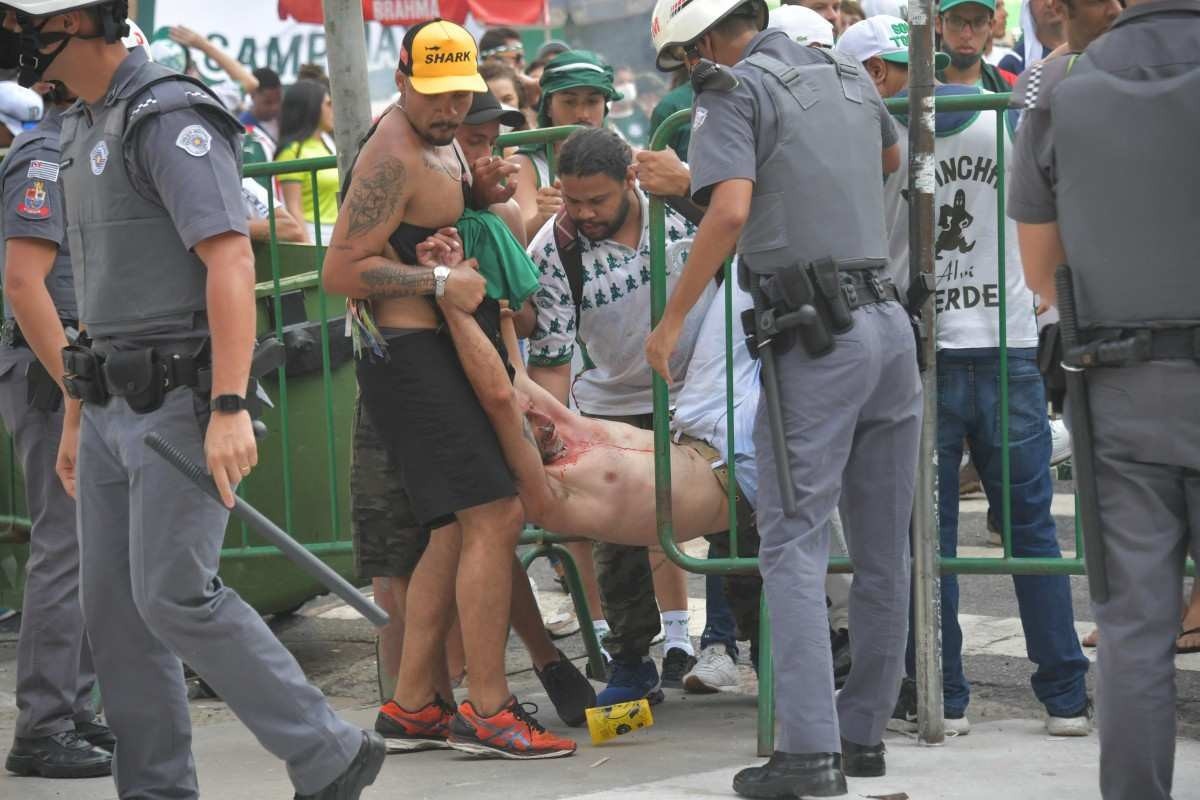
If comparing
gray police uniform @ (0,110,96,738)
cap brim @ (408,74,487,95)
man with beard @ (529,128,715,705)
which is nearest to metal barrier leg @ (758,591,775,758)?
man with beard @ (529,128,715,705)

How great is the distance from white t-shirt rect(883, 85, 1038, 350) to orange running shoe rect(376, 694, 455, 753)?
66.2 inches

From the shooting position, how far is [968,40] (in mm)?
5883

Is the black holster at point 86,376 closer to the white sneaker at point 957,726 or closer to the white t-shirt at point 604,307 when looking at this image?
the white t-shirt at point 604,307

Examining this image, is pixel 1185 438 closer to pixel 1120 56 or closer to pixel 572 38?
pixel 1120 56

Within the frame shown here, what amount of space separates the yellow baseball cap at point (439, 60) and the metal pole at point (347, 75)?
2.33 feet

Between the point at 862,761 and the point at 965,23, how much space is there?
106 inches

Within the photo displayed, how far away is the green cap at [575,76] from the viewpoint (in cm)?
627

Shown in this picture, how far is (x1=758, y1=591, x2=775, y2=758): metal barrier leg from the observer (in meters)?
4.53

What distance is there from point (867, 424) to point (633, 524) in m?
0.83

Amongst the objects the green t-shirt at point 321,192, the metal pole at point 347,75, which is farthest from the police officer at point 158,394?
the green t-shirt at point 321,192

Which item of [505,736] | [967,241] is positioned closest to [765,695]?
[505,736]

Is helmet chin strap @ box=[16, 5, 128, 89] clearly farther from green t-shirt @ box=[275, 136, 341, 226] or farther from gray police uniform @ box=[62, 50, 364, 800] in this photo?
green t-shirt @ box=[275, 136, 341, 226]

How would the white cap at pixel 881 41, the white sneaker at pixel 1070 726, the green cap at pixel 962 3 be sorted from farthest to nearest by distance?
the green cap at pixel 962 3, the white cap at pixel 881 41, the white sneaker at pixel 1070 726

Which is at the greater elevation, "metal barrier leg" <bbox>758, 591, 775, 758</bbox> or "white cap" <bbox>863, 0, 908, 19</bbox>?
"white cap" <bbox>863, 0, 908, 19</bbox>
